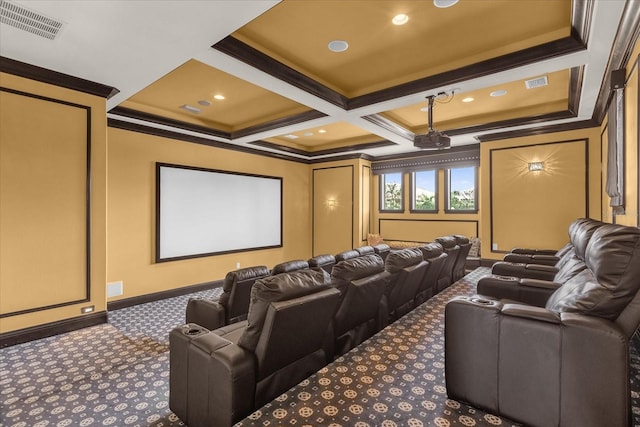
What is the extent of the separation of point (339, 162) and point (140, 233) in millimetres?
4935

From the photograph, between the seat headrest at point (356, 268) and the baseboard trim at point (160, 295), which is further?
the baseboard trim at point (160, 295)

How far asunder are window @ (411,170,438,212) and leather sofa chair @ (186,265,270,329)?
5.69 m

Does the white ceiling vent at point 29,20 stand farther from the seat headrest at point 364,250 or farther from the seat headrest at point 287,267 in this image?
the seat headrest at point 364,250

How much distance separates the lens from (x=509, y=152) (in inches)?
236

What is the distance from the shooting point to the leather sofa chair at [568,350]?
1.52 meters

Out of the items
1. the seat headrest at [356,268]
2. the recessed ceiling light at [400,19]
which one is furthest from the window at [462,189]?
the seat headrest at [356,268]

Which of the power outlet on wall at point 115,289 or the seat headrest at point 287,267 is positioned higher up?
the seat headrest at point 287,267

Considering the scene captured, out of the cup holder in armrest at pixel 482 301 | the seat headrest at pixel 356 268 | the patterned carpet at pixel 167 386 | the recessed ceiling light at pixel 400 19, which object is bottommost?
the patterned carpet at pixel 167 386

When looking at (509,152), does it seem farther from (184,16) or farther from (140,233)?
(140,233)

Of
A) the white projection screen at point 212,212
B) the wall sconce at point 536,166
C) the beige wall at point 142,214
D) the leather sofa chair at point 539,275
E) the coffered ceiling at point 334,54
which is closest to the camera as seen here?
the coffered ceiling at point 334,54

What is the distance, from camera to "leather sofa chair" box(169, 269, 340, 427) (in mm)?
1729

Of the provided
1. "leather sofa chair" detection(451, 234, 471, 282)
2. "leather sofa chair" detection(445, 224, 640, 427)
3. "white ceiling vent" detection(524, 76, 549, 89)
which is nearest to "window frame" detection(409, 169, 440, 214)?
"leather sofa chair" detection(451, 234, 471, 282)

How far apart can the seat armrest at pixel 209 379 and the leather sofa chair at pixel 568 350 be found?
4.36 ft

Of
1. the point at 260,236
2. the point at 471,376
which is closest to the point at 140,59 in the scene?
the point at 471,376
